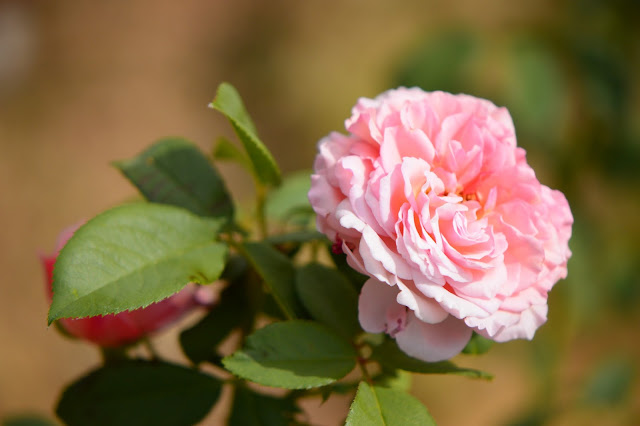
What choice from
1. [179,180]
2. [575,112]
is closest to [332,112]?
[575,112]

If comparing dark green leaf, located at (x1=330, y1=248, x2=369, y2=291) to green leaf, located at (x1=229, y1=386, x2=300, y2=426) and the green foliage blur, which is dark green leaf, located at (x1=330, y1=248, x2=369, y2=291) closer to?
green leaf, located at (x1=229, y1=386, x2=300, y2=426)

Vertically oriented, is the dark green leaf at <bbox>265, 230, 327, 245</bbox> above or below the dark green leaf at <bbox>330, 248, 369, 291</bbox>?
above

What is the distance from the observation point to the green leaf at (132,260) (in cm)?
38

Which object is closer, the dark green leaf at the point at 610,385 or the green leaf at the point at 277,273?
the green leaf at the point at 277,273

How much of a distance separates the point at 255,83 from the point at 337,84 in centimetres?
33

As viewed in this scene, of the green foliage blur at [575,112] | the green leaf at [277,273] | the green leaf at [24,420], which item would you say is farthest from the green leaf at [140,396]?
the green foliage blur at [575,112]

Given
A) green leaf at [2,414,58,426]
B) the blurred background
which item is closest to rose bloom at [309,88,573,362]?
green leaf at [2,414,58,426]

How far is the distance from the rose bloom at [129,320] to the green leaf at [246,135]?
12 centimetres

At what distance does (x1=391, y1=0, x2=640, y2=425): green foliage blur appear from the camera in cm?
99

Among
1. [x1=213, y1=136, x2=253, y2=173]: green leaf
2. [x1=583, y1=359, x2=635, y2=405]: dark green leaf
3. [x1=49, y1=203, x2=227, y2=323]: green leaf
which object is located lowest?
[x1=583, y1=359, x2=635, y2=405]: dark green leaf

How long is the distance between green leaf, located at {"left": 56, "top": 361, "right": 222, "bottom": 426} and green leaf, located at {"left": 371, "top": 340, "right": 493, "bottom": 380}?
0.15 meters

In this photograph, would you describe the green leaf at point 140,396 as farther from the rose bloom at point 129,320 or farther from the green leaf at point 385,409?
the green leaf at point 385,409

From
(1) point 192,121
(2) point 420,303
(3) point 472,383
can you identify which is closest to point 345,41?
(1) point 192,121

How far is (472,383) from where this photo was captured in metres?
1.75
